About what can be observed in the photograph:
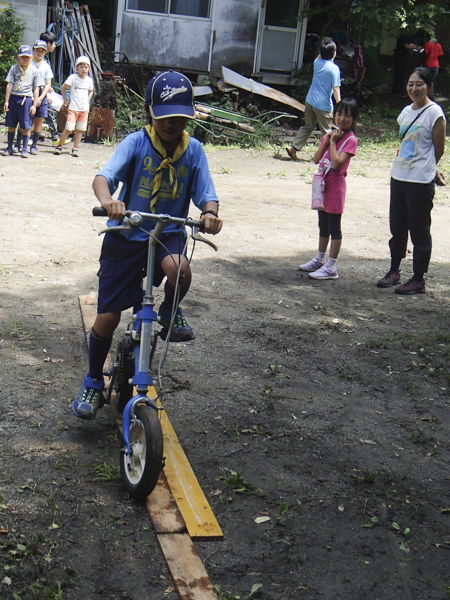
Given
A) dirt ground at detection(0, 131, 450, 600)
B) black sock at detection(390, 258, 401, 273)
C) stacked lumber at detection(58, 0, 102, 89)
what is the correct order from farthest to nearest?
stacked lumber at detection(58, 0, 102, 89)
black sock at detection(390, 258, 401, 273)
dirt ground at detection(0, 131, 450, 600)

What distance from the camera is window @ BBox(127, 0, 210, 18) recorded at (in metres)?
18.9

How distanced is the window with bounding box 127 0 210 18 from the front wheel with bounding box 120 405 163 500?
704 inches

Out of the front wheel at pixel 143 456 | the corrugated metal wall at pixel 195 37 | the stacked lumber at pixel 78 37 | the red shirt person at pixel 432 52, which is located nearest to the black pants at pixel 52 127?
the stacked lumber at pixel 78 37

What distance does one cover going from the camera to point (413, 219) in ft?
22.9

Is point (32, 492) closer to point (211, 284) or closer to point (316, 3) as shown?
point (211, 284)

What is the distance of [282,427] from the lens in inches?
167

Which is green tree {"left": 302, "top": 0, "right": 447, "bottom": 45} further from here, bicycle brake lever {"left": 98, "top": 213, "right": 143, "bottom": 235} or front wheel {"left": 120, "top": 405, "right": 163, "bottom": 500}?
front wheel {"left": 120, "top": 405, "right": 163, "bottom": 500}

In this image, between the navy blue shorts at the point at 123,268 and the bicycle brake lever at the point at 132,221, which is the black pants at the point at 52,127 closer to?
the navy blue shorts at the point at 123,268

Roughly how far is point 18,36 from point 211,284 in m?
13.7

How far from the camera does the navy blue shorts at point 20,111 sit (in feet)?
40.6

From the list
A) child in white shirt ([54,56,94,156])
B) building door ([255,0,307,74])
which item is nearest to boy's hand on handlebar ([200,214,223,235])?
child in white shirt ([54,56,94,156])

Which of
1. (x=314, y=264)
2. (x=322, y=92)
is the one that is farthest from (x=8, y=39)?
(x=314, y=264)

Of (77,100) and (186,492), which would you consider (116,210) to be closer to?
(186,492)

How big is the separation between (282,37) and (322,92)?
736 centimetres
